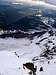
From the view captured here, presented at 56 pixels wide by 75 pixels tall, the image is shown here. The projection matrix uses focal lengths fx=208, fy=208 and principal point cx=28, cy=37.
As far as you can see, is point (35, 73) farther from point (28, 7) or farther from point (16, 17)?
point (28, 7)

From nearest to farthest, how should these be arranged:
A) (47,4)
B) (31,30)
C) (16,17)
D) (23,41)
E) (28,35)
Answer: (23,41)
(28,35)
(31,30)
(16,17)
(47,4)

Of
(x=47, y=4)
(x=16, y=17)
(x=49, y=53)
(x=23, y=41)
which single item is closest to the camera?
(x=49, y=53)

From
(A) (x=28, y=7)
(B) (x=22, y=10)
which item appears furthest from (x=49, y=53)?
(A) (x=28, y=7)

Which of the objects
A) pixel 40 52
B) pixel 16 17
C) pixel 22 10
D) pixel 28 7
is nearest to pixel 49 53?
pixel 40 52

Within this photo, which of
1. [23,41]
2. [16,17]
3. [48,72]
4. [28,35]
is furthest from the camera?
[16,17]

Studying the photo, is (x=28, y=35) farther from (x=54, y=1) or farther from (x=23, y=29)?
(x=54, y=1)

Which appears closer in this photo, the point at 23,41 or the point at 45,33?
the point at 23,41

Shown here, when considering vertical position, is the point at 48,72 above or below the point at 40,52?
above
